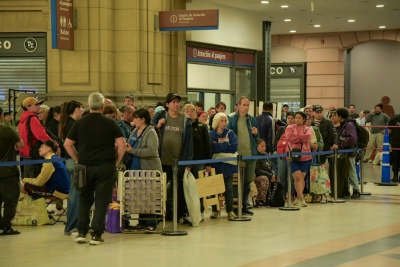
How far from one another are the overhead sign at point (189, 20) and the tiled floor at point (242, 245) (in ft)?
23.8

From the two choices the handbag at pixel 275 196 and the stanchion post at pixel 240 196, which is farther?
the handbag at pixel 275 196

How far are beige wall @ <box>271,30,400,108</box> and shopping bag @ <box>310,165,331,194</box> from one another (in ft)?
71.0

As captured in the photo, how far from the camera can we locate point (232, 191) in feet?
45.6

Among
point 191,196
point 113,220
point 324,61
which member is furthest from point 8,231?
point 324,61

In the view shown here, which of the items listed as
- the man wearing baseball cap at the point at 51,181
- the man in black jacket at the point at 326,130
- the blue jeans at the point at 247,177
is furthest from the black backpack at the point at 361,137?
the man wearing baseball cap at the point at 51,181

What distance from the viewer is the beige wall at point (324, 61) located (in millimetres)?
37688

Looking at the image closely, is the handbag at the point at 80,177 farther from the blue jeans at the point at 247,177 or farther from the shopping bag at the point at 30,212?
the blue jeans at the point at 247,177

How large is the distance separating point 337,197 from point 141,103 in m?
6.33

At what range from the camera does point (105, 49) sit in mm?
21359

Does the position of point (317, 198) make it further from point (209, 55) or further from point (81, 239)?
point (209, 55)

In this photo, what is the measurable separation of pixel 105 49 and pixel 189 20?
229 centimetres

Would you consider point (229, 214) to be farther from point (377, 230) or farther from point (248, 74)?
point (248, 74)

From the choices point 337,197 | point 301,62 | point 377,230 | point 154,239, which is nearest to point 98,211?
point 154,239

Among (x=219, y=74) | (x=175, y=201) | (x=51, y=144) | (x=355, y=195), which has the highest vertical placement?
(x=219, y=74)
